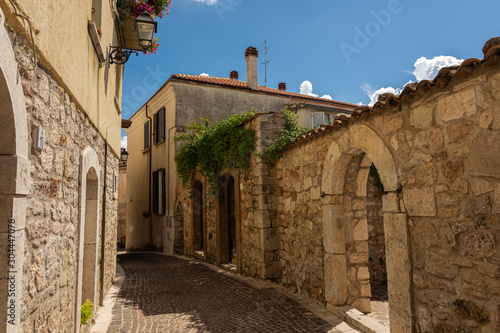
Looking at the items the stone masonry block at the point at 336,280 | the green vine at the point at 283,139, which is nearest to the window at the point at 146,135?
the green vine at the point at 283,139

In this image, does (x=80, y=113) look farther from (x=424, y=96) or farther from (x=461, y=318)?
(x=461, y=318)

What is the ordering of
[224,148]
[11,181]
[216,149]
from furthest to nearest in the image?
1. [216,149]
2. [224,148]
3. [11,181]

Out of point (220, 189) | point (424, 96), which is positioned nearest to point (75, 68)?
point (424, 96)

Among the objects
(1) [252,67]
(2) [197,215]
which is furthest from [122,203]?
(1) [252,67]

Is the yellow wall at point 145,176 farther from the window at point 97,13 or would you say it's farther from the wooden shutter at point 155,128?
the window at point 97,13

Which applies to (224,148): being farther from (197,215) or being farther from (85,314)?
(85,314)

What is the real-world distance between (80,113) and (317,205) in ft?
12.2

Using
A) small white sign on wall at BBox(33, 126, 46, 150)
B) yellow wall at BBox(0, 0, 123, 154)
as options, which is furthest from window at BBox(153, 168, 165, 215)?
small white sign on wall at BBox(33, 126, 46, 150)

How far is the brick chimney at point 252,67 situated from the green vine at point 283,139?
6.53 m

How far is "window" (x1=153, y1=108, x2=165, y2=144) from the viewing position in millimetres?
13391

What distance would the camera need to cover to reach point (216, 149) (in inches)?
356

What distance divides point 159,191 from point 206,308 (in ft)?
29.4

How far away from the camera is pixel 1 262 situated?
1.84 metres

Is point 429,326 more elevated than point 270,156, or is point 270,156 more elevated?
point 270,156
